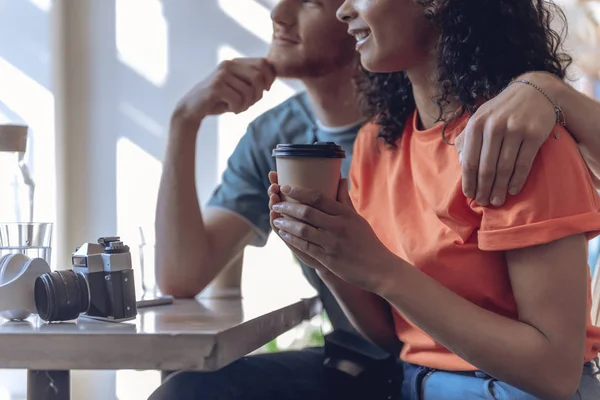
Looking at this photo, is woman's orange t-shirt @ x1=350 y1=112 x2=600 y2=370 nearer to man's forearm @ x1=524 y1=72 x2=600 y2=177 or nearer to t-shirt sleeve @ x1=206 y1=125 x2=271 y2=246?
man's forearm @ x1=524 y1=72 x2=600 y2=177

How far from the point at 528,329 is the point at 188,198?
2.93 feet

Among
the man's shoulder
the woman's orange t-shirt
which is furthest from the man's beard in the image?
the woman's orange t-shirt

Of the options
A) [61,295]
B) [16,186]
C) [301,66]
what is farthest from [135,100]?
[61,295]

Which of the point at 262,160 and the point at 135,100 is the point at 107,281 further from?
the point at 135,100

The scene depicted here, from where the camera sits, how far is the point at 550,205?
976 mm

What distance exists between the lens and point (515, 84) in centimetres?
107

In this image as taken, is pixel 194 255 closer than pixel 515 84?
No

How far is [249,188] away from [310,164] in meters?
0.84

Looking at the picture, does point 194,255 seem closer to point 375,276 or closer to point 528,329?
point 375,276

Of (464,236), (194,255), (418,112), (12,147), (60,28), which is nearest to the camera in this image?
(464,236)

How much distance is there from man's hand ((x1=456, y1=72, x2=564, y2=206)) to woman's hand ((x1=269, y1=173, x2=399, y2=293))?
0.17m

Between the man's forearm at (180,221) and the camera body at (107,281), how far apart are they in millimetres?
452

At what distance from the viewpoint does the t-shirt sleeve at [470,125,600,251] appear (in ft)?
3.16

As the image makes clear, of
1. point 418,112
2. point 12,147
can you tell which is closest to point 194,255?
point 12,147
